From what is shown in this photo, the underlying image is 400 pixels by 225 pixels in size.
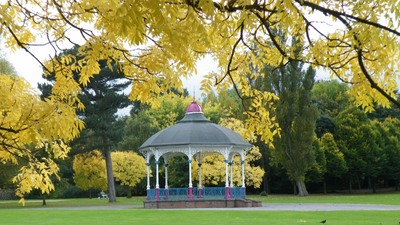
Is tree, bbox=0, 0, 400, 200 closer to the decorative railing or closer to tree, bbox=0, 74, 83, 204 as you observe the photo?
tree, bbox=0, 74, 83, 204

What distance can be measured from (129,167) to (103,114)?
5650 millimetres

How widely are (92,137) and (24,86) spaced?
33055 millimetres

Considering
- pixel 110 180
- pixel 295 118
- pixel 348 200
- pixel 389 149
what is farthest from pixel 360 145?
pixel 110 180

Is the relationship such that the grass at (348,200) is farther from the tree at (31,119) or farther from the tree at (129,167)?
the tree at (31,119)

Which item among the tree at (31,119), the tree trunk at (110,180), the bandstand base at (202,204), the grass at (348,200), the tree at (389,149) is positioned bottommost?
the tree at (31,119)

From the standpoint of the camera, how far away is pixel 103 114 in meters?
36.9

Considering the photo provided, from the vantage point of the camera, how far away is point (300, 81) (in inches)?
1594

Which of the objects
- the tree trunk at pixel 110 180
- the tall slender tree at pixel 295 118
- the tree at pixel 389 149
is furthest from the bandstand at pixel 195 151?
the tree at pixel 389 149

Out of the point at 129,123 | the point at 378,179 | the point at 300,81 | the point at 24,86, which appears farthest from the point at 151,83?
the point at 378,179

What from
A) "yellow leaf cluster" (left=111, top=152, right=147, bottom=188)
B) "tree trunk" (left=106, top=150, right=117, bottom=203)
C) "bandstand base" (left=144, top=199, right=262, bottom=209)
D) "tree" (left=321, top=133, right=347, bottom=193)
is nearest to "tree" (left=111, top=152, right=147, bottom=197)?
"yellow leaf cluster" (left=111, top=152, right=147, bottom=188)

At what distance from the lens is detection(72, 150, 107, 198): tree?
130 feet

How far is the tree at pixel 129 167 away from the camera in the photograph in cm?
4072

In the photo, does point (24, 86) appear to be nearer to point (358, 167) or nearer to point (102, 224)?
point (102, 224)

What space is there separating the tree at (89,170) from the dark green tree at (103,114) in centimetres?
208
